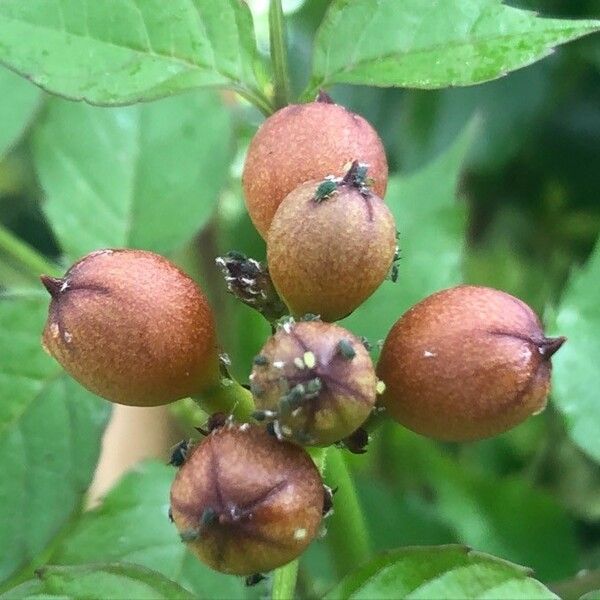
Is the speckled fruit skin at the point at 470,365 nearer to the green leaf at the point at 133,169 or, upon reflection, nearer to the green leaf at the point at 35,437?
the green leaf at the point at 35,437

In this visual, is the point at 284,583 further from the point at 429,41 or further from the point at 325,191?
the point at 429,41

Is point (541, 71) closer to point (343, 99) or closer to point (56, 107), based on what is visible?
point (343, 99)

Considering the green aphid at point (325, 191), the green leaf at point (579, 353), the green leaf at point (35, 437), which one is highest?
the green aphid at point (325, 191)

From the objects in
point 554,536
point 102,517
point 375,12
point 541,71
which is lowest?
point 554,536

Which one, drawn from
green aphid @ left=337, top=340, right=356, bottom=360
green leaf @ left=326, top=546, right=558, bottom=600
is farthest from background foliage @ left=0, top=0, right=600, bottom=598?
green aphid @ left=337, top=340, right=356, bottom=360

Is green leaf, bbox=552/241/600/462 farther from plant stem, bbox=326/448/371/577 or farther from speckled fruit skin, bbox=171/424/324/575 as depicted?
speckled fruit skin, bbox=171/424/324/575

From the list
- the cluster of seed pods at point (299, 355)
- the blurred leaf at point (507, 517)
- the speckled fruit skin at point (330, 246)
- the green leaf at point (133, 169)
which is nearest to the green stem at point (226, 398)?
the cluster of seed pods at point (299, 355)

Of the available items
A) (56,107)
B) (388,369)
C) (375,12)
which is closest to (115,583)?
(388,369)

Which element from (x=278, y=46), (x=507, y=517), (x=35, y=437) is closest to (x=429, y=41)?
(x=278, y=46)
